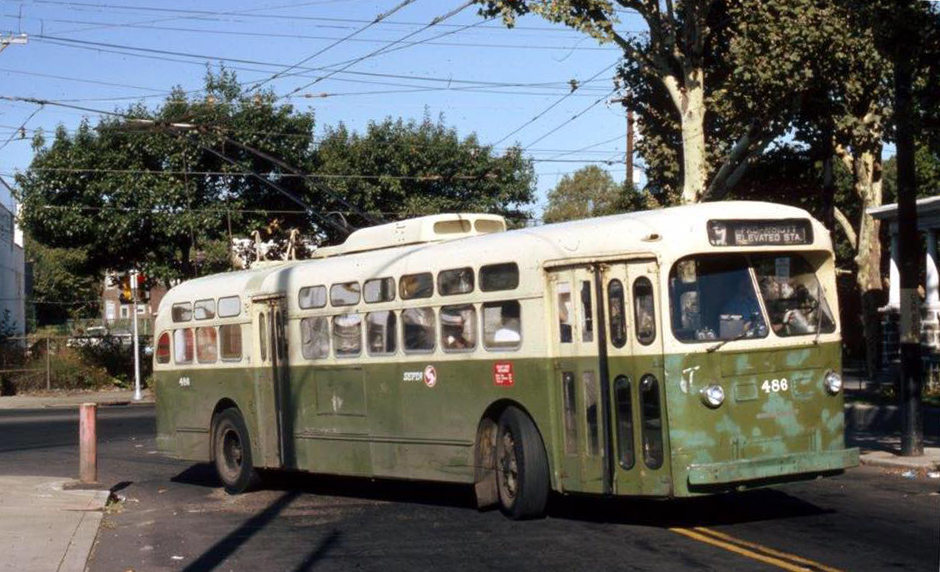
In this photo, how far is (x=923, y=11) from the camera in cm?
1541

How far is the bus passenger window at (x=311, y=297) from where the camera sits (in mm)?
15633

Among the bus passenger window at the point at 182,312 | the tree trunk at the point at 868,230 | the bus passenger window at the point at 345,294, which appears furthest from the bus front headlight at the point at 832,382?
the tree trunk at the point at 868,230

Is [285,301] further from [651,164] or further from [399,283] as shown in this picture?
[651,164]

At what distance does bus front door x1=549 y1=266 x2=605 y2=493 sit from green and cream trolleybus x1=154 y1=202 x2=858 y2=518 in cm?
2

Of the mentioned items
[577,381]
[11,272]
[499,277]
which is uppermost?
[11,272]

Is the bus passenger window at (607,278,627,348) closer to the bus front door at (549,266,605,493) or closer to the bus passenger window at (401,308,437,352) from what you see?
the bus front door at (549,266,605,493)

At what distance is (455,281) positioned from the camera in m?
13.6

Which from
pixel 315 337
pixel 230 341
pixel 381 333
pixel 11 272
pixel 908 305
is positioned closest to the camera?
pixel 381 333

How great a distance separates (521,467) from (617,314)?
70.3 inches

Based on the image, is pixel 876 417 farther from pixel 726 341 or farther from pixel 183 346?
pixel 726 341

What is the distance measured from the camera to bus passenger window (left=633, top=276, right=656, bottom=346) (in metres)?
11.4

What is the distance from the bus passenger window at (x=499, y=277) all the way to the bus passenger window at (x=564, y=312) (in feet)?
1.96

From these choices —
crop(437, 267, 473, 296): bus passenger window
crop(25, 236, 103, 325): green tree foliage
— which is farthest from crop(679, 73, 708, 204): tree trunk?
crop(25, 236, 103, 325): green tree foliage

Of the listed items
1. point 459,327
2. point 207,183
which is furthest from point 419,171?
point 459,327
